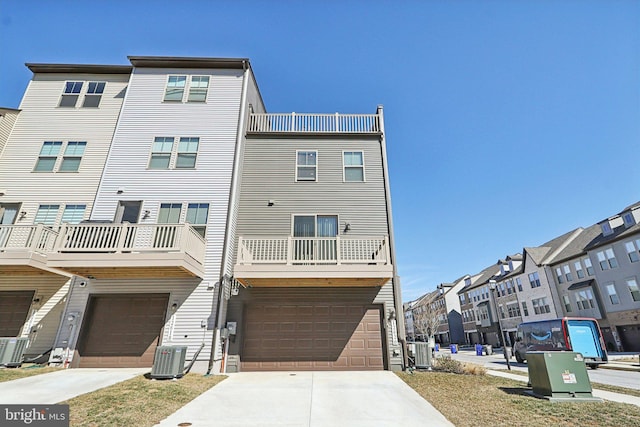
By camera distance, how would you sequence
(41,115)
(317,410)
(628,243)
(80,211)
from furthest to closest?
(628,243) < (41,115) < (80,211) < (317,410)

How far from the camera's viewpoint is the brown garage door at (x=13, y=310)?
10305 mm

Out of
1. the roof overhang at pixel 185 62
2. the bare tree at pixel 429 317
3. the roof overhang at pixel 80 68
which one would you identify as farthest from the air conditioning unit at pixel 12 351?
the bare tree at pixel 429 317

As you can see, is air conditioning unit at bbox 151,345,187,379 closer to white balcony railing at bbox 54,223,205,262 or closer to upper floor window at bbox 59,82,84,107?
white balcony railing at bbox 54,223,205,262

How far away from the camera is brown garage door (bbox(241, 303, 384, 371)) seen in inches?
400

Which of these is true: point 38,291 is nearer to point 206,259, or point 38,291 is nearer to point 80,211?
point 80,211

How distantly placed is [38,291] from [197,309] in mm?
6402

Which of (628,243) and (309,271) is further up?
(628,243)

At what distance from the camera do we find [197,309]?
32.6 ft

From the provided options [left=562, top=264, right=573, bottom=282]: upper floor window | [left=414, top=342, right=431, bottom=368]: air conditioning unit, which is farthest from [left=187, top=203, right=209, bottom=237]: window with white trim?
[left=562, top=264, right=573, bottom=282]: upper floor window

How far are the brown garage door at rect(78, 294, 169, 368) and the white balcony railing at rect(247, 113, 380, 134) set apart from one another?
8607mm

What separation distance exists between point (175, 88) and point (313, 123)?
674 cm

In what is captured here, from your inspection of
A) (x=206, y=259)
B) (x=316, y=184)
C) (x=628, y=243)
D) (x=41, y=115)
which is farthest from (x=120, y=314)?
(x=628, y=243)

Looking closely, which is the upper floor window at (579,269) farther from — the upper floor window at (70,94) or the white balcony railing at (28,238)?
the upper floor window at (70,94)

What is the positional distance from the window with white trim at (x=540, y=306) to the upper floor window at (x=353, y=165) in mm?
33252
